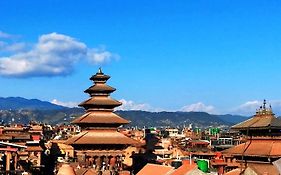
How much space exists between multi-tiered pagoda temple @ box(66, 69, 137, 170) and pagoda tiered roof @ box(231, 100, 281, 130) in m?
20.0

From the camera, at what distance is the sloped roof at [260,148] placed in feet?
113

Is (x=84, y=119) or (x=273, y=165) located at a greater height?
(x=84, y=119)

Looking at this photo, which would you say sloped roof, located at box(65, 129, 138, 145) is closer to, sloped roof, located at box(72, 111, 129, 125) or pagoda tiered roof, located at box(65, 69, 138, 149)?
pagoda tiered roof, located at box(65, 69, 138, 149)

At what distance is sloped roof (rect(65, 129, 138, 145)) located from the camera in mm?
55812

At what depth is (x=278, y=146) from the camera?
3497cm

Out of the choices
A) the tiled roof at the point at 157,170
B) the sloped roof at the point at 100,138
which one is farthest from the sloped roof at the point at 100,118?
the tiled roof at the point at 157,170

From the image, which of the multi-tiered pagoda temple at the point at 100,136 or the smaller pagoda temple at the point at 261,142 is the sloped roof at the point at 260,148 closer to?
the smaller pagoda temple at the point at 261,142

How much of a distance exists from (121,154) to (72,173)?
22.8m

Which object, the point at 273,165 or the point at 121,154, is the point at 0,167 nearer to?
the point at 121,154

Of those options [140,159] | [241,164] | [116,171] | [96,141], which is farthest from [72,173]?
Answer: [140,159]

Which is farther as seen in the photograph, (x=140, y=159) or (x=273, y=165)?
(x=140, y=159)

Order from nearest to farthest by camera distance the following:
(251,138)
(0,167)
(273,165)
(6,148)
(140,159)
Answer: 1. (273,165)
2. (251,138)
3. (0,167)
4. (6,148)
5. (140,159)

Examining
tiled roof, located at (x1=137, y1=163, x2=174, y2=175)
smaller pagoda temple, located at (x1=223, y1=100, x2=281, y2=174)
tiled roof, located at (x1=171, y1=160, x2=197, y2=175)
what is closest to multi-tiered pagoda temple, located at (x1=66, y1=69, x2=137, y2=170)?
tiled roof, located at (x1=137, y1=163, x2=174, y2=175)

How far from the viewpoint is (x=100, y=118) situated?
189ft
